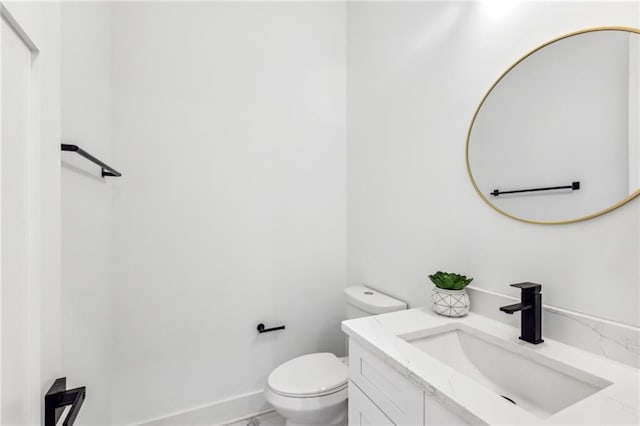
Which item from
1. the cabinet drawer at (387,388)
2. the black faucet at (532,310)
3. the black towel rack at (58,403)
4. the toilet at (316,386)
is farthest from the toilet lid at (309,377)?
the black towel rack at (58,403)

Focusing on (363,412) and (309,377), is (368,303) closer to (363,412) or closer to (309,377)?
(309,377)

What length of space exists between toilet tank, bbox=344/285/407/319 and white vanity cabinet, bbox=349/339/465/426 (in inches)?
18.8

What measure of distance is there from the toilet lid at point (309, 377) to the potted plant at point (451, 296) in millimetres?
622

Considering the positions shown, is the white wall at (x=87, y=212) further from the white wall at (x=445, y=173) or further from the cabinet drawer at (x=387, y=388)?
the white wall at (x=445, y=173)

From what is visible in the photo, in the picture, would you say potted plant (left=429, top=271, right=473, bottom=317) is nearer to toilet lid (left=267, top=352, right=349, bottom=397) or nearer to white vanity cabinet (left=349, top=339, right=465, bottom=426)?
white vanity cabinet (left=349, top=339, right=465, bottom=426)

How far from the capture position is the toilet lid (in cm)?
140

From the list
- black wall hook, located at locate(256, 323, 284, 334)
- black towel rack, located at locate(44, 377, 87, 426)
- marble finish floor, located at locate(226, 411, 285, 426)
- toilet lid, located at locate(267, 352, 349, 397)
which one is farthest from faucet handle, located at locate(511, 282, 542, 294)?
marble finish floor, located at locate(226, 411, 285, 426)

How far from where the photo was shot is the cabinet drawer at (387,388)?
0.80 metres

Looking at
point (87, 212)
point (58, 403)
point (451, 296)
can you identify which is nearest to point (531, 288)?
point (451, 296)

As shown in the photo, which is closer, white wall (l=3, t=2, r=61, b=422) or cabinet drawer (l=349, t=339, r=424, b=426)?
white wall (l=3, t=2, r=61, b=422)

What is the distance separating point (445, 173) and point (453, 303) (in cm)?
56

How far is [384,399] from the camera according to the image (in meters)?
0.92

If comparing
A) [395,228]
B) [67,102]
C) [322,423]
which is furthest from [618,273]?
[67,102]

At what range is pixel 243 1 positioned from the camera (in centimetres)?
179
